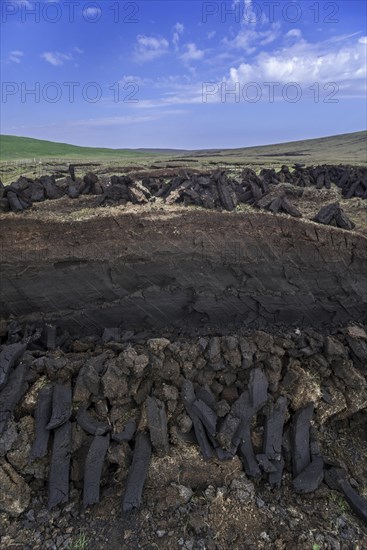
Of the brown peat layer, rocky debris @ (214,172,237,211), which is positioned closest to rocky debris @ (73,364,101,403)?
the brown peat layer

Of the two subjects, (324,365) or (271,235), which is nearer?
(324,365)

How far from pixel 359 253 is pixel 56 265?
24.8ft

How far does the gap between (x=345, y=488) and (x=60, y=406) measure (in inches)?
195

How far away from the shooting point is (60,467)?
258 inches

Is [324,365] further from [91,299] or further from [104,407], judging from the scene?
[91,299]

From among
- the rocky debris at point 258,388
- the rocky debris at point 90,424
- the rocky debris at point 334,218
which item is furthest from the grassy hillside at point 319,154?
the rocky debris at point 90,424

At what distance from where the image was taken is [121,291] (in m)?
10.1

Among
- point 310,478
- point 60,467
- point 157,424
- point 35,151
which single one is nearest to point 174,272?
point 157,424

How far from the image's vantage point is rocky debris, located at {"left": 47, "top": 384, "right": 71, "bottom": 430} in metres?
6.81

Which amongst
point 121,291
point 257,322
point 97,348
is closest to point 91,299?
point 121,291

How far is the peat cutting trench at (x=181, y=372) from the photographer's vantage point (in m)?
6.28

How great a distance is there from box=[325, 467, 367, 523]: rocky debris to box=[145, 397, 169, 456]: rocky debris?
9.26 ft

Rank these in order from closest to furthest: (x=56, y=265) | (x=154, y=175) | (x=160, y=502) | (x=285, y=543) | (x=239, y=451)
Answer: (x=285, y=543)
(x=160, y=502)
(x=239, y=451)
(x=56, y=265)
(x=154, y=175)

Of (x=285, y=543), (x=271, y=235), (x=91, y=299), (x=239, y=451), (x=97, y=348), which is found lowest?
(x=285, y=543)
